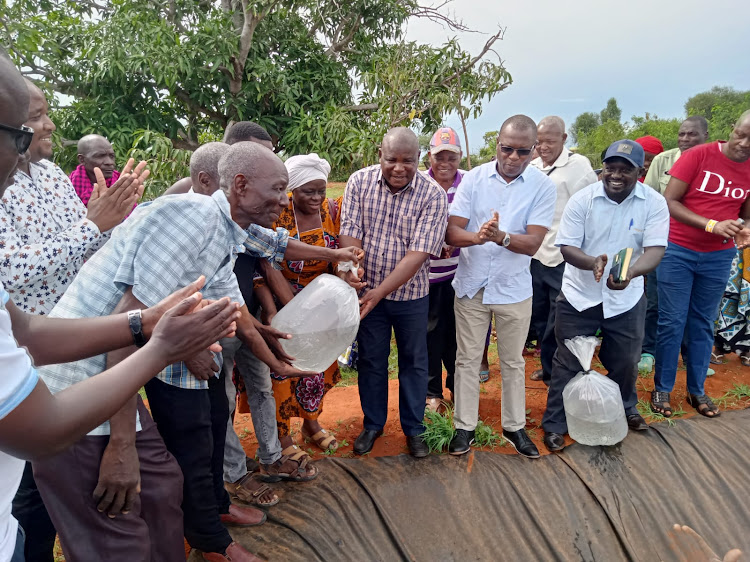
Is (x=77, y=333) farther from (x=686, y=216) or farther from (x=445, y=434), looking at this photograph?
(x=686, y=216)

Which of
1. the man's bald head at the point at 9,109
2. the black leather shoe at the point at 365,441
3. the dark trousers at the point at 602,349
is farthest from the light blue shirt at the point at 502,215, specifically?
the man's bald head at the point at 9,109

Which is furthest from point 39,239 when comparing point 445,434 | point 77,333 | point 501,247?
point 445,434

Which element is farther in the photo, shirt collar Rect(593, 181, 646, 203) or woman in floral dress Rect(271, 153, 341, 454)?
shirt collar Rect(593, 181, 646, 203)

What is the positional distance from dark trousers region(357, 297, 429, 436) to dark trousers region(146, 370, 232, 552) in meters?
1.14

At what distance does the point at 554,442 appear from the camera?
3602 mm

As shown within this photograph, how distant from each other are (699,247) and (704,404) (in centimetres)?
128

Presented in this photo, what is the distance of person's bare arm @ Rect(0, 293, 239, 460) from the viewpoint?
940mm

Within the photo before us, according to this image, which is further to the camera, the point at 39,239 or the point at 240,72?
the point at 240,72

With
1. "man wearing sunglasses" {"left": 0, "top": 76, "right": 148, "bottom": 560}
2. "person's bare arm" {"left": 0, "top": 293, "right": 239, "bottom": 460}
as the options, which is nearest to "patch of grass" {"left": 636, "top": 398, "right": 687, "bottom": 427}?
"person's bare arm" {"left": 0, "top": 293, "right": 239, "bottom": 460}

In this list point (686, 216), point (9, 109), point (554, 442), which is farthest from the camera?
point (686, 216)

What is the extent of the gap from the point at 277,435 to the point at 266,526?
1.71 feet

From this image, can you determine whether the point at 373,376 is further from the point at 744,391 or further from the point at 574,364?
the point at 744,391

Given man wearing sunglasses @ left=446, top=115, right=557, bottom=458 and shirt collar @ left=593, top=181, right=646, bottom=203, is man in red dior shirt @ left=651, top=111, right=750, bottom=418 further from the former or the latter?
man wearing sunglasses @ left=446, top=115, right=557, bottom=458

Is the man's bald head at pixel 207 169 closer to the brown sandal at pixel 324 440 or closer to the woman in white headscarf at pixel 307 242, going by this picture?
the woman in white headscarf at pixel 307 242
